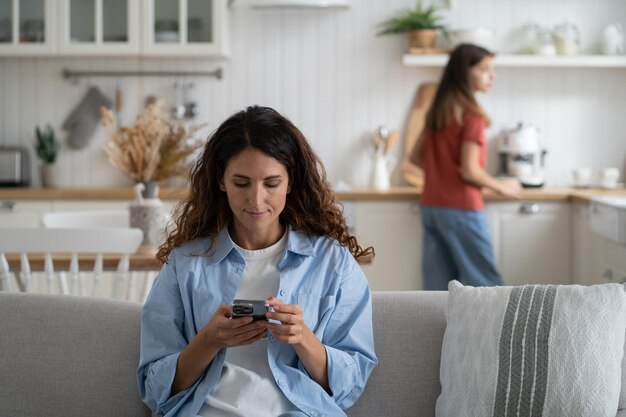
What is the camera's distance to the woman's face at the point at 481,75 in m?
4.28

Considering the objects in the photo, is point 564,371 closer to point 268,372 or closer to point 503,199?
point 268,372

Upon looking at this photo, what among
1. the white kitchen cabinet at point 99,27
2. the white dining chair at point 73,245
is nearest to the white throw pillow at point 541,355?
the white dining chair at point 73,245

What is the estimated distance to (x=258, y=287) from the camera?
2.04 m

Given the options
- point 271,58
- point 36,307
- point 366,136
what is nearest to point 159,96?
point 271,58

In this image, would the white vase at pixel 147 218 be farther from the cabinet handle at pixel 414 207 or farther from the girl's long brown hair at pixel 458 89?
the cabinet handle at pixel 414 207

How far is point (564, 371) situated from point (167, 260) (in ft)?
2.80

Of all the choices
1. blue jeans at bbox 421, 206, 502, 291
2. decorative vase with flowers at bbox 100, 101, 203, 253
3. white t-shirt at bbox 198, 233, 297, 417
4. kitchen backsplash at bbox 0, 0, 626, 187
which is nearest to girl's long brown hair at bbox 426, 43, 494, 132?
blue jeans at bbox 421, 206, 502, 291

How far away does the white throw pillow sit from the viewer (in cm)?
192

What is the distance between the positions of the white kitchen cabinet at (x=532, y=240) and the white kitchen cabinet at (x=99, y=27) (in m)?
2.06

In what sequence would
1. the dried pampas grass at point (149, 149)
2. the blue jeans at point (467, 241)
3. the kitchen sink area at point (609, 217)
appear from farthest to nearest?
the blue jeans at point (467, 241)
the kitchen sink area at point (609, 217)
the dried pampas grass at point (149, 149)

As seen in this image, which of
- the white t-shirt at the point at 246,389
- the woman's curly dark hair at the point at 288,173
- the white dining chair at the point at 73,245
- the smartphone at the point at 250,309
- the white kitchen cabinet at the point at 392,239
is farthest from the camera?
the white kitchen cabinet at the point at 392,239

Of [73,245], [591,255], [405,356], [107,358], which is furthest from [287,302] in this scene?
[591,255]

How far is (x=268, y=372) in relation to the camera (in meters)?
1.95

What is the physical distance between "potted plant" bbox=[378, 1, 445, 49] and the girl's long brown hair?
0.79 metres
